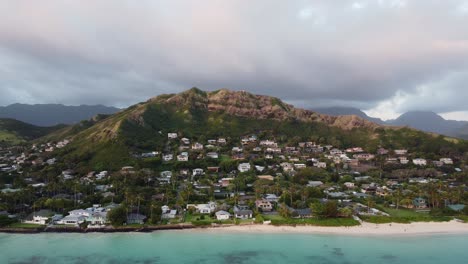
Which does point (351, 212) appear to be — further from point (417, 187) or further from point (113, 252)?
point (113, 252)

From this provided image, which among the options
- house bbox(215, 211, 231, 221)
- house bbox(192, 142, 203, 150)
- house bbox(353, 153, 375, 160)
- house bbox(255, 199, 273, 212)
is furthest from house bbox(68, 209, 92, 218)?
house bbox(353, 153, 375, 160)

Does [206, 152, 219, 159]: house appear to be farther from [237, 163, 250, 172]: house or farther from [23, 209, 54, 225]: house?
[23, 209, 54, 225]: house

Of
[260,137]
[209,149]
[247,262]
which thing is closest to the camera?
[247,262]

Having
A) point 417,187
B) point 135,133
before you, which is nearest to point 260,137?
point 135,133

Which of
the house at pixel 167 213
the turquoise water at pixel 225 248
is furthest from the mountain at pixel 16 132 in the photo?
the turquoise water at pixel 225 248

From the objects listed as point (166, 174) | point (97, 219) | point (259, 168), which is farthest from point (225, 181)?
point (97, 219)

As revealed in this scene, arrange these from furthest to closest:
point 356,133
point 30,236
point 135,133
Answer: point 356,133, point 135,133, point 30,236
